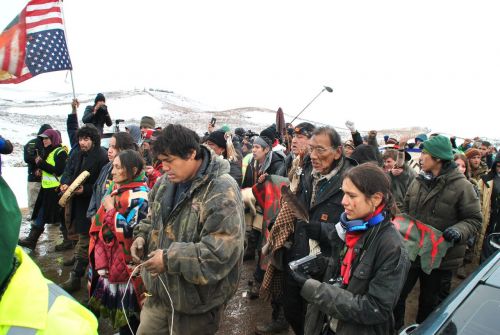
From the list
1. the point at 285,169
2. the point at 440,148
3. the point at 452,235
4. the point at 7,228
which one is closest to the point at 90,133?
the point at 285,169

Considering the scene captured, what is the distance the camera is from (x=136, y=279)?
2975mm

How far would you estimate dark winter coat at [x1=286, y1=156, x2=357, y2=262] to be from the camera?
2715 mm

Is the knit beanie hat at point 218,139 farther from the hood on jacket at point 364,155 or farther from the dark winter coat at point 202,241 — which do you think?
the dark winter coat at point 202,241

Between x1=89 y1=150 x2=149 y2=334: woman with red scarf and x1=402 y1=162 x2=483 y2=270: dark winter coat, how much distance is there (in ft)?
9.32

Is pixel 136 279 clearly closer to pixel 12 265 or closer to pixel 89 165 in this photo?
pixel 12 265

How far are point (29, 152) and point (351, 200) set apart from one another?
19.9ft

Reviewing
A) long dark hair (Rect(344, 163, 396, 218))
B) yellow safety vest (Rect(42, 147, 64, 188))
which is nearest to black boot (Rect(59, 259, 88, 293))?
yellow safety vest (Rect(42, 147, 64, 188))

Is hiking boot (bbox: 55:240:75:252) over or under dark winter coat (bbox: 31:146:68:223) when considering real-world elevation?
under

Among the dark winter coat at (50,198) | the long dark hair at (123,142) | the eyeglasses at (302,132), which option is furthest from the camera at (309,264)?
the dark winter coat at (50,198)

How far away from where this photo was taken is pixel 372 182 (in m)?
2.02

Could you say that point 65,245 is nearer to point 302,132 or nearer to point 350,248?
point 302,132

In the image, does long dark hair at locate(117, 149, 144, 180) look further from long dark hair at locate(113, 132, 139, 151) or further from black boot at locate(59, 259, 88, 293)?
black boot at locate(59, 259, 88, 293)

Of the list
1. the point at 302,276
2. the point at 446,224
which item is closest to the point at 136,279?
the point at 302,276

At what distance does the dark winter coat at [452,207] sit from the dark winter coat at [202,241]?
2.18m
